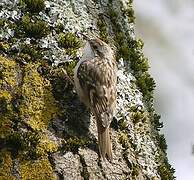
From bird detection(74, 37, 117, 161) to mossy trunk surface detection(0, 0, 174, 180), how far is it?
0.05m

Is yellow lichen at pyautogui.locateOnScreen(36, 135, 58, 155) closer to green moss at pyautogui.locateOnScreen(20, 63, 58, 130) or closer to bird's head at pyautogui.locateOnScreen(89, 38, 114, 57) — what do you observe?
green moss at pyautogui.locateOnScreen(20, 63, 58, 130)

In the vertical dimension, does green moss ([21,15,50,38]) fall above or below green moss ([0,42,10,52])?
above

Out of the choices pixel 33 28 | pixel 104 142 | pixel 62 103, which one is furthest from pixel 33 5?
pixel 104 142

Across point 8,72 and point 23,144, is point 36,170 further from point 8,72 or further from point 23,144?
point 8,72

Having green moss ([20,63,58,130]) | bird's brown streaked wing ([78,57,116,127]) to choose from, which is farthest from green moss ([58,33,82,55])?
green moss ([20,63,58,130])

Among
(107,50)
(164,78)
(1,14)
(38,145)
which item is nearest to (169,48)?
(164,78)

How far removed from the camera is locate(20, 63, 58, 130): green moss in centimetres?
340

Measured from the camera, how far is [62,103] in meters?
3.59

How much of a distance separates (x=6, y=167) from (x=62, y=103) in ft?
1.82

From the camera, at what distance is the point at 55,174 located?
3.24 meters

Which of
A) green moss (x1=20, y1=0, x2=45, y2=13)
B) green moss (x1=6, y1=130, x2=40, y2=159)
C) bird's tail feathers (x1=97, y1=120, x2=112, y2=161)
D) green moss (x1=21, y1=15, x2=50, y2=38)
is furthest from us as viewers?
green moss (x1=20, y1=0, x2=45, y2=13)

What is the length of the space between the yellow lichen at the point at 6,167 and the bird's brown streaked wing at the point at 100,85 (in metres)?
0.64

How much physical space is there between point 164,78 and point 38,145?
342 cm

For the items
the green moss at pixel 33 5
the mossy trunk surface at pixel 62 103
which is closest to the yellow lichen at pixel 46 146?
the mossy trunk surface at pixel 62 103
